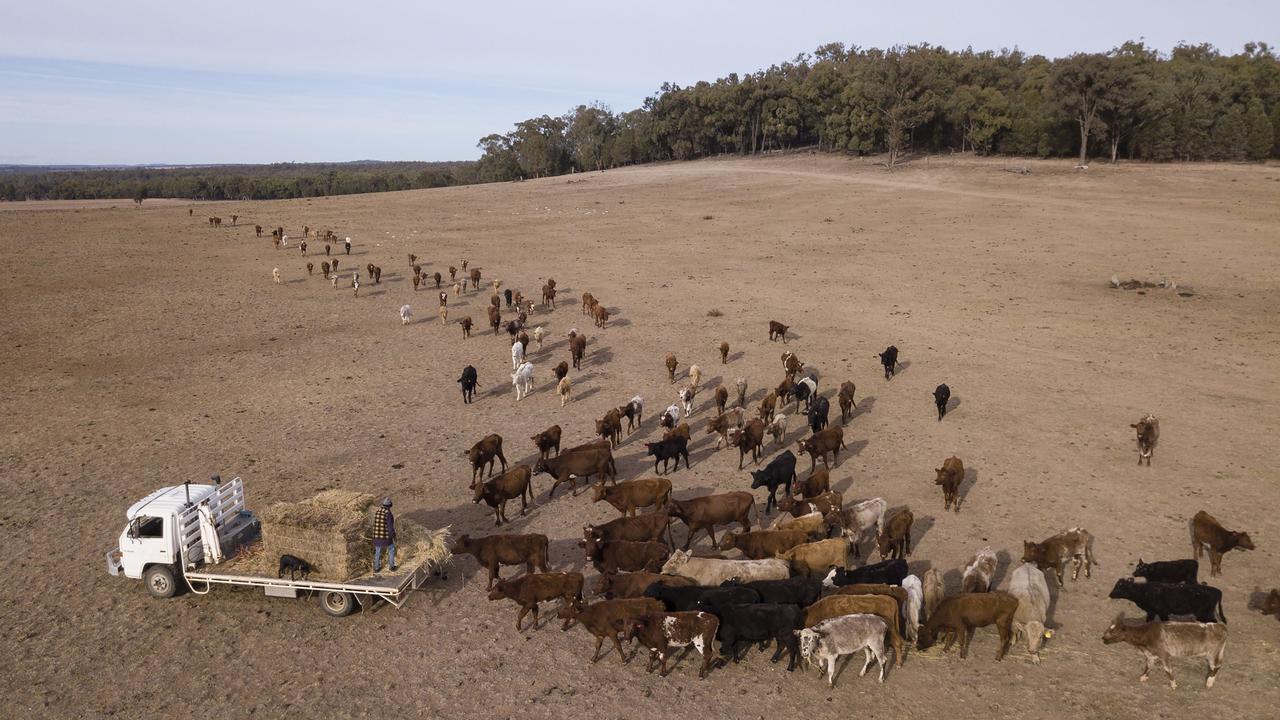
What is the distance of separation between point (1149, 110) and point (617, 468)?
5836 cm

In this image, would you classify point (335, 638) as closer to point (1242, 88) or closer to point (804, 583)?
point (804, 583)

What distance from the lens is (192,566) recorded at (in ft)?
38.2

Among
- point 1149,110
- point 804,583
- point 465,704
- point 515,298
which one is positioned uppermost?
point 1149,110

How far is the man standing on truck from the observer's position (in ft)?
37.4

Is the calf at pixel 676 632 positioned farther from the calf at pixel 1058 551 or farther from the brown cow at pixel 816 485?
the calf at pixel 1058 551

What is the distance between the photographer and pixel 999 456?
1694 centimetres

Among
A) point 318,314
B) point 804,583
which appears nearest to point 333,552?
point 804,583

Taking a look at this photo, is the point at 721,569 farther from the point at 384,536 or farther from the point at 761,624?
the point at 384,536

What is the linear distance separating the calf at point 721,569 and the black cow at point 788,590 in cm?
56

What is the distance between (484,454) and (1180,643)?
12.4 metres

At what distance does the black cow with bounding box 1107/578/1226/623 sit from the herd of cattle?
0.7 inches

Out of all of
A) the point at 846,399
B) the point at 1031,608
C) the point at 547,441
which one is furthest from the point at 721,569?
the point at 846,399

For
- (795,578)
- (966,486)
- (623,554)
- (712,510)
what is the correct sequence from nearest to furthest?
(795,578) < (623,554) < (712,510) < (966,486)

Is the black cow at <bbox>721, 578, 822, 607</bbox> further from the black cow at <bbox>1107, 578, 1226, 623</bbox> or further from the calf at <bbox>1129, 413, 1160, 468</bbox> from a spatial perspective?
the calf at <bbox>1129, 413, 1160, 468</bbox>
